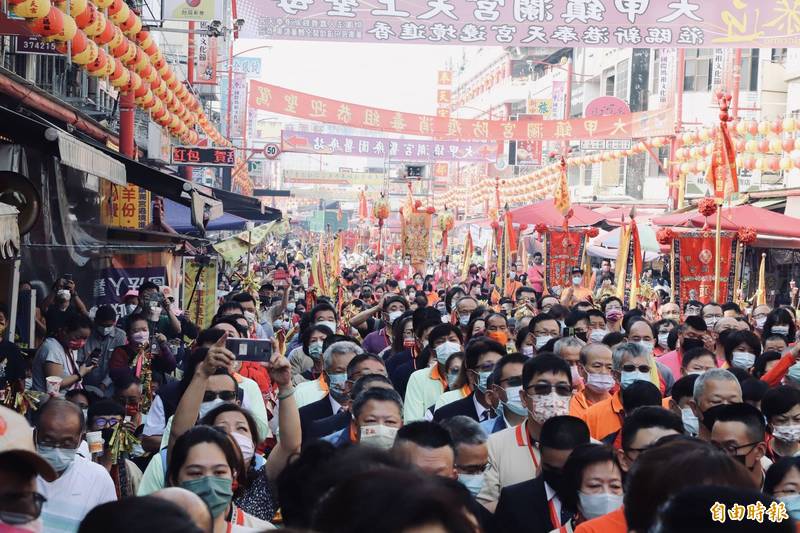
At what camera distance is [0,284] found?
10555mm

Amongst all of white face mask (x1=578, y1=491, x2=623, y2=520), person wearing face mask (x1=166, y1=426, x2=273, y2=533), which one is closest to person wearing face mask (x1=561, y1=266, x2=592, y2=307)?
white face mask (x1=578, y1=491, x2=623, y2=520)

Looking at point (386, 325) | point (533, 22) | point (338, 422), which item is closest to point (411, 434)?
point (338, 422)

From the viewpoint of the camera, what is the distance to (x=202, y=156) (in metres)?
19.4

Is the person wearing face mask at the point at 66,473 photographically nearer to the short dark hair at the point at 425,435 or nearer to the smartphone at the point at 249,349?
the smartphone at the point at 249,349

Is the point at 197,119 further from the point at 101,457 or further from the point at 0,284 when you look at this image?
the point at 101,457

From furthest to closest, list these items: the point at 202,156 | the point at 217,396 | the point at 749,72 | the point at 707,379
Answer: the point at 749,72
the point at 202,156
the point at 707,379
the point at 217,396

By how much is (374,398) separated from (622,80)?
3649cm

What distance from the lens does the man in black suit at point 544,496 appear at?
475cm

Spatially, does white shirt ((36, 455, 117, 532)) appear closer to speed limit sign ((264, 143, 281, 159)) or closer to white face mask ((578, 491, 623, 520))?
white face mask ((578, 491, 623, 520))

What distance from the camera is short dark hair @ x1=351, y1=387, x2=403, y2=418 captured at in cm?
549

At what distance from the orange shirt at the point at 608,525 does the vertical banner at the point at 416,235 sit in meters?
22.7

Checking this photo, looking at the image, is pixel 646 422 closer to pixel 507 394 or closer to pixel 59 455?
pixel 507 394

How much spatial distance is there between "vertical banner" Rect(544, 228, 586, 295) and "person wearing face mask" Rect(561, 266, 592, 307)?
756mm

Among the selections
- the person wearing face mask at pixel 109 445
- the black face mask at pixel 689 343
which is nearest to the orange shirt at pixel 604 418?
the person wearing face mask at pixel 109 445
